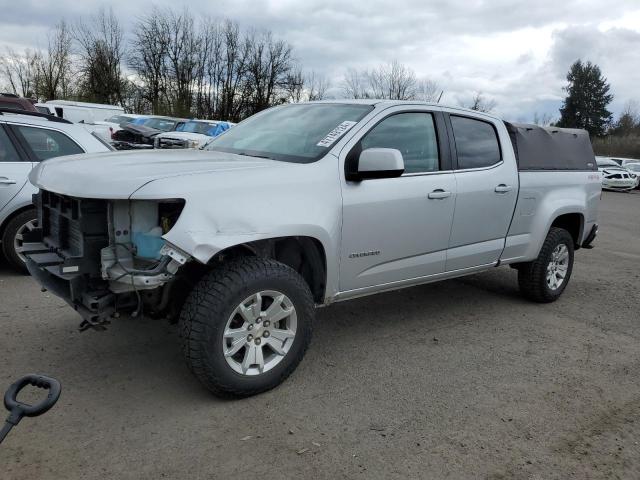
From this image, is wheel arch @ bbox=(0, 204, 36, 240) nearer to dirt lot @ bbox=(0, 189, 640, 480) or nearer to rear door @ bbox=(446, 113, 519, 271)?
dirt lot @ bbox=(0, 189, 640, 480)

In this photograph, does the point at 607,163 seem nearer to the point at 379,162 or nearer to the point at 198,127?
the point at 198,127

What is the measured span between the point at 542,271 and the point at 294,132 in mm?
2969

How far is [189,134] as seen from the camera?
17.5 m

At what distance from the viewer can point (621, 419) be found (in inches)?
131

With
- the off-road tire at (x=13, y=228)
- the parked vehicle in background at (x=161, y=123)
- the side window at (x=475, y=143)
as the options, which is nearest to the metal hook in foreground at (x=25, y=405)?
the side window at (x=475, y=143)

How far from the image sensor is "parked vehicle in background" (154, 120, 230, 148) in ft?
53.4

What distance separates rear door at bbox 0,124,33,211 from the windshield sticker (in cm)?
339

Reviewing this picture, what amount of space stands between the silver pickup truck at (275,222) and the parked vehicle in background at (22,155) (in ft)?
6.79

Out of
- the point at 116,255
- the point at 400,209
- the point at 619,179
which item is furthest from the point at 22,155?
the point at 619,179

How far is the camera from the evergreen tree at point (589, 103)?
205 feet

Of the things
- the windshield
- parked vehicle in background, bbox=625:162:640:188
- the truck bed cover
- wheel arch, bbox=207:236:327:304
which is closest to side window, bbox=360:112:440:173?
wheel arch, bbox=207:236:327:304

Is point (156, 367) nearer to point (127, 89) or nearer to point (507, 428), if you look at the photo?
point (507, 428)

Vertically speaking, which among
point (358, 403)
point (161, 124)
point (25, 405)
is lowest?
point (358, 403)

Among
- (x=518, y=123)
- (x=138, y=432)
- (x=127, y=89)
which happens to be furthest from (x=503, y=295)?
(x=127, y=89)
